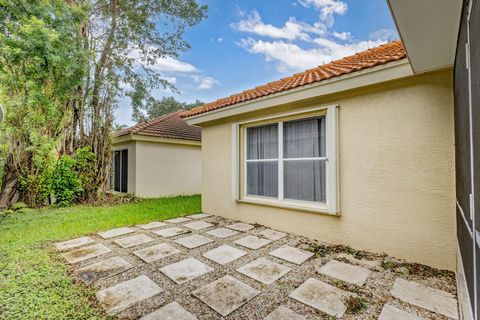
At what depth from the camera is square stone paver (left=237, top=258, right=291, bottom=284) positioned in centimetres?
301

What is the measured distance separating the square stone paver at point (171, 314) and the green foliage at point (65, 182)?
8.16 m

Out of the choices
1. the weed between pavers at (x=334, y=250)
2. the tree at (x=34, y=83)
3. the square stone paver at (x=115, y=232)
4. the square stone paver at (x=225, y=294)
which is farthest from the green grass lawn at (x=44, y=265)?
the weed between pavers at (x=334, y=250)

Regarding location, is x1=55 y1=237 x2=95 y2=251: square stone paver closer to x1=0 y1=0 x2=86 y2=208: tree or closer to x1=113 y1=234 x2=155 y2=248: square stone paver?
x1=113 y1=234 x2=155 y2=248: square stone paver

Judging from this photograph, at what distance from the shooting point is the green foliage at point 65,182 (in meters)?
8.25

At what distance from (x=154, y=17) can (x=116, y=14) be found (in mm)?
1530

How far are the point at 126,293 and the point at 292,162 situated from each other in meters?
3.84

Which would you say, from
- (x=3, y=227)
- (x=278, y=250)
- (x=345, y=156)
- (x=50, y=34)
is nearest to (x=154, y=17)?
(x=50, y=34)

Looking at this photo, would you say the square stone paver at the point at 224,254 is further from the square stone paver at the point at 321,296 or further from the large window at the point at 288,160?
the large window at the point at 288,160

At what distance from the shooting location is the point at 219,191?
259 inches

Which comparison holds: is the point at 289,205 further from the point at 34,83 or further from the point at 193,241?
the point at 34,83

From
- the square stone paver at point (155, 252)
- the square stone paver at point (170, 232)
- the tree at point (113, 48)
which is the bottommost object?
the square stone paver at point (170, 232)

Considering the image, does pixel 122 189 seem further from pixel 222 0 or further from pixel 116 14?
pixel 222 0

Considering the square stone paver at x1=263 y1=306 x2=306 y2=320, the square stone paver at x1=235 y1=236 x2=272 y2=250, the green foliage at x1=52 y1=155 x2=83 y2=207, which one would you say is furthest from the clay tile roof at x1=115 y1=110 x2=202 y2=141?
the square stone paver at x1=263 y1=306 x2=306 y2=320

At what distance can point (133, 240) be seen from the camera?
4.48m
